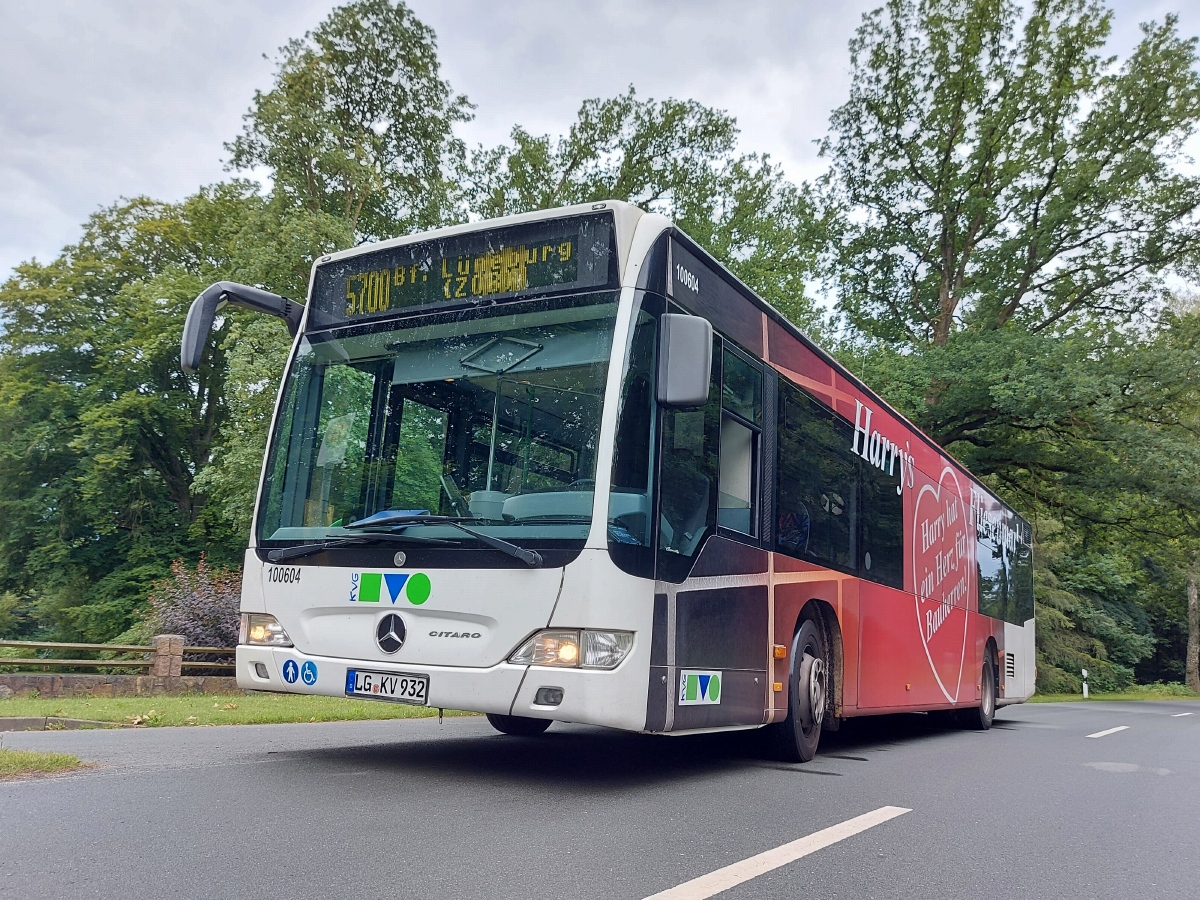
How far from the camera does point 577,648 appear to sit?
206 inches

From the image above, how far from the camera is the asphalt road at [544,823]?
140 inches

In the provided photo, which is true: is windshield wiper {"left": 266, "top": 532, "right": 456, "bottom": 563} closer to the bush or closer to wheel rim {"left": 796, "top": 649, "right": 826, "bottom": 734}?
wheel rim {"left": 796, "top": 649, "right": 826, "bottom": 734}

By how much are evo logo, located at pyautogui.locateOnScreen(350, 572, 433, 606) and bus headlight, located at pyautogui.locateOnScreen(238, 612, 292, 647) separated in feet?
2.02

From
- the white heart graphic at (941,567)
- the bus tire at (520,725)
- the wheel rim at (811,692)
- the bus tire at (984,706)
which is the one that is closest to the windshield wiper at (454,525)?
the wheel rim at (811,692)

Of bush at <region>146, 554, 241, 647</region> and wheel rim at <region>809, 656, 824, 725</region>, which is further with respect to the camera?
bush at <region>146, 554, 241, 647</region>

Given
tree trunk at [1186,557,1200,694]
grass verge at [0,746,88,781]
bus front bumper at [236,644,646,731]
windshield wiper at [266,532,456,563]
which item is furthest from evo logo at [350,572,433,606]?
tree trunk at [1186,557,1200,694]

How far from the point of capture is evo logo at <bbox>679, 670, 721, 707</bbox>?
18.8 feet

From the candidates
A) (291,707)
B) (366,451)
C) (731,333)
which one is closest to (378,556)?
(366,451)

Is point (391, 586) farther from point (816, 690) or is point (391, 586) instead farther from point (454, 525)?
point (816, 690)

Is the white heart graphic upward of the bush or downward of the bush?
upward

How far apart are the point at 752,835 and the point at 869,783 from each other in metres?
2.43

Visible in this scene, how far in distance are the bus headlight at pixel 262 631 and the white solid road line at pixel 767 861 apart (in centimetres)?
318

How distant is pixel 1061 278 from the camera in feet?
84.2

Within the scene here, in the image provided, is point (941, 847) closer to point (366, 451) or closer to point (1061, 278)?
point (366, 451)
